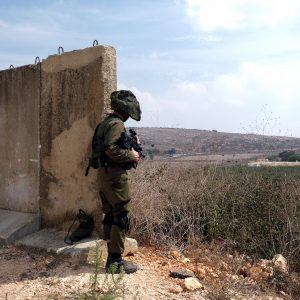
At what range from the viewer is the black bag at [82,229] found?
15.2 feet

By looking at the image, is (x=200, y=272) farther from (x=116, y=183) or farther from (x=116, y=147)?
(x=116, y=147)

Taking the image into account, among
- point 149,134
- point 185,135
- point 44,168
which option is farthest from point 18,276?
point 185,135

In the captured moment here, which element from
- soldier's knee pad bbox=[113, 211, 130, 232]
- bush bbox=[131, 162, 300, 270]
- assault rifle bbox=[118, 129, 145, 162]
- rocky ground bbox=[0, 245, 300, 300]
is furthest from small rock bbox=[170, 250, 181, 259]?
assault rifle bbox=[118, 129, 145, 162]

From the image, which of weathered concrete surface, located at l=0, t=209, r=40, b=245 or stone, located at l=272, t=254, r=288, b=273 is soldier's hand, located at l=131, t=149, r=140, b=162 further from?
stone, located at l=272, t=254, r=288, b=273

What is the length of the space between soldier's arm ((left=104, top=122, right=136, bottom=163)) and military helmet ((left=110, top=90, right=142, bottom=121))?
166 millimetres

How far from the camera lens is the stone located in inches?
187

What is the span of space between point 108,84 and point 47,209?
66.3 inches

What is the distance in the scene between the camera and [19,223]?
17.1 ft

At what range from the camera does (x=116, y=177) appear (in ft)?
13.5

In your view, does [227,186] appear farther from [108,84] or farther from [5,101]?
[5,101]

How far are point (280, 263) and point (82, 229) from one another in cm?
225

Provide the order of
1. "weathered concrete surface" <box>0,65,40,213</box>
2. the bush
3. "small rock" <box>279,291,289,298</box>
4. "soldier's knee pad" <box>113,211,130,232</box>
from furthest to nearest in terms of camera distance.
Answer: the bush
"weathered concrete surface" <box>0,65,40,213</box>
"small rock" <box>279,291,289,298</box>
"soldier's knee pad" <box>113,211,130,232</box>

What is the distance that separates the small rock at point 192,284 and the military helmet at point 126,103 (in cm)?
161

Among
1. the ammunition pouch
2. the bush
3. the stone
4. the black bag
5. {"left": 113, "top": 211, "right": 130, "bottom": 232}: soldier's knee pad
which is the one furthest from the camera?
the bush
